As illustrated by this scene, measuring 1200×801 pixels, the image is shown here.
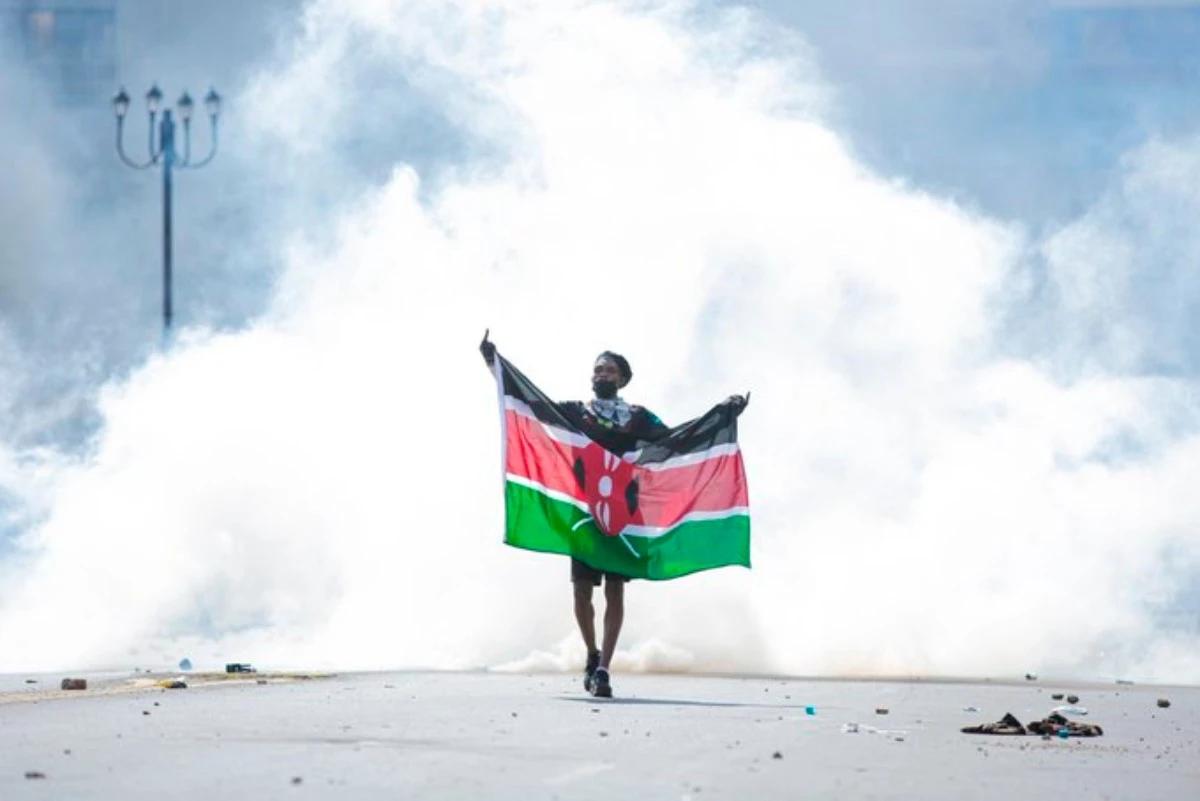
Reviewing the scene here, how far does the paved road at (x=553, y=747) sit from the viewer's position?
8.61 m

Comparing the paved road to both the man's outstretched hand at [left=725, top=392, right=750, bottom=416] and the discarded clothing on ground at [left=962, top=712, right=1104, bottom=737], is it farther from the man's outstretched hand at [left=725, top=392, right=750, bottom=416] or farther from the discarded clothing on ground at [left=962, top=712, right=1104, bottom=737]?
Result: the man's outstretched hand at [left=725, top=392, right=750, bottom=416]

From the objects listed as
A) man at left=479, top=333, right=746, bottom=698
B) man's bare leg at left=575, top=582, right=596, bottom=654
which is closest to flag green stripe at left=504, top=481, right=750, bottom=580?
man at left=479, top=333, right=746, bottom=698

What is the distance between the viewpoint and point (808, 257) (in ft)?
94.8

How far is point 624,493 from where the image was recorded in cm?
1596

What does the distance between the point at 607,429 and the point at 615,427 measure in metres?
0.05

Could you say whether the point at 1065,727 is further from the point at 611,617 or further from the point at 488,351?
the point at 488,351

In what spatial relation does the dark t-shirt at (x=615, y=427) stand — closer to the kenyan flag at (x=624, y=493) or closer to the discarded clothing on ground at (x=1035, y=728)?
the kenyan flag at (x=624, y=493)

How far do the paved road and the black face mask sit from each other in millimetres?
1742

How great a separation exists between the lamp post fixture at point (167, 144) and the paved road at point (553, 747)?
23.7 meters

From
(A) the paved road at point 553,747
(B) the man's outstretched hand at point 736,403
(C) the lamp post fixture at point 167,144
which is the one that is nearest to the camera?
(A) the paved road at point 553,747

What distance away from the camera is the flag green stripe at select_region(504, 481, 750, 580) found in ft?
51.1

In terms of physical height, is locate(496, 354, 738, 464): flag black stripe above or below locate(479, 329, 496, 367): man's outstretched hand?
below

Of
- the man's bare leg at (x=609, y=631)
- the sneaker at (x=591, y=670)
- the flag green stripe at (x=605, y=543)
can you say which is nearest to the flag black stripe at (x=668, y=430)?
the flag green stripe at (x=605, y=543)

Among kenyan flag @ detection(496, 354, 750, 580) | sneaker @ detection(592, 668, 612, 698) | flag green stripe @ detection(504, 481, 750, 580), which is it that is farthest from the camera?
kenyan flag @ detection(496, 354, 750, 580)
